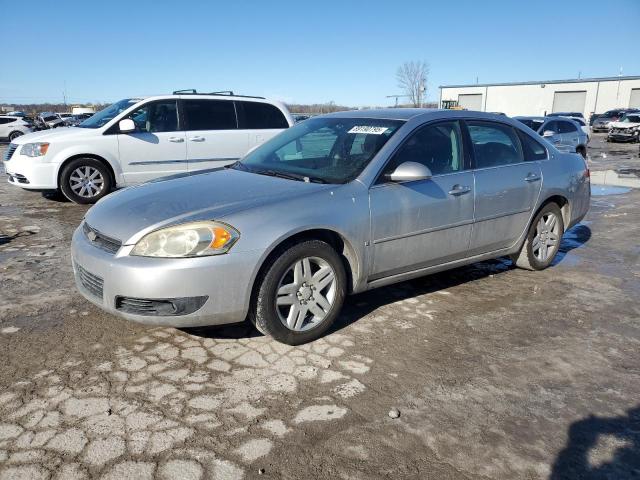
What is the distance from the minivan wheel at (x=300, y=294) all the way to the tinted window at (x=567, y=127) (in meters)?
14.4

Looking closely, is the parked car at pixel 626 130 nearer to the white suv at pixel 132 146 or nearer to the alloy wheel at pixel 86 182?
the white suv at pixel 132 146

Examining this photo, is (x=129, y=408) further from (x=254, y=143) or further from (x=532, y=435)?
(x=254, y=143)

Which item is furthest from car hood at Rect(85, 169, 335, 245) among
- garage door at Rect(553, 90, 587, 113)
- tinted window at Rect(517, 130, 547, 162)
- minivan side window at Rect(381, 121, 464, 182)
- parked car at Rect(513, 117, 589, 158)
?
garage door at Rect(553, 90, 587, 113)

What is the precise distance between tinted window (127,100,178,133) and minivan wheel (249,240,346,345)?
5927mm

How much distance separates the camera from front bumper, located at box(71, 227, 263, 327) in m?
3.13

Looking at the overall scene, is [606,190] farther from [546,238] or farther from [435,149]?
[435,149]

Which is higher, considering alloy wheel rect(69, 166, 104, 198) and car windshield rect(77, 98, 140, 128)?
car windshield rect(77, 98, 140, 128)

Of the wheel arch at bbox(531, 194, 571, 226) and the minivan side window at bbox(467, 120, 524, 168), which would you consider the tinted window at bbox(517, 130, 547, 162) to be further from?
the wheel arch at bbox(531, 194, 571, 226)

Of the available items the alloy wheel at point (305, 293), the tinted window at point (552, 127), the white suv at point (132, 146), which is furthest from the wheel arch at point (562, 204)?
the tinted window at point (552, 127)

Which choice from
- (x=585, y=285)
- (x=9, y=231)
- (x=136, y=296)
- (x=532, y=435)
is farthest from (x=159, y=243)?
(x=9, y=231)

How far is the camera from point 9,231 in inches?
262

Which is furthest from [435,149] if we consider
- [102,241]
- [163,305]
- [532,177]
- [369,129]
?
[102,241]

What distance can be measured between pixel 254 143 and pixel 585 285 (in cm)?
600

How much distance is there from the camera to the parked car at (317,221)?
321 cm
